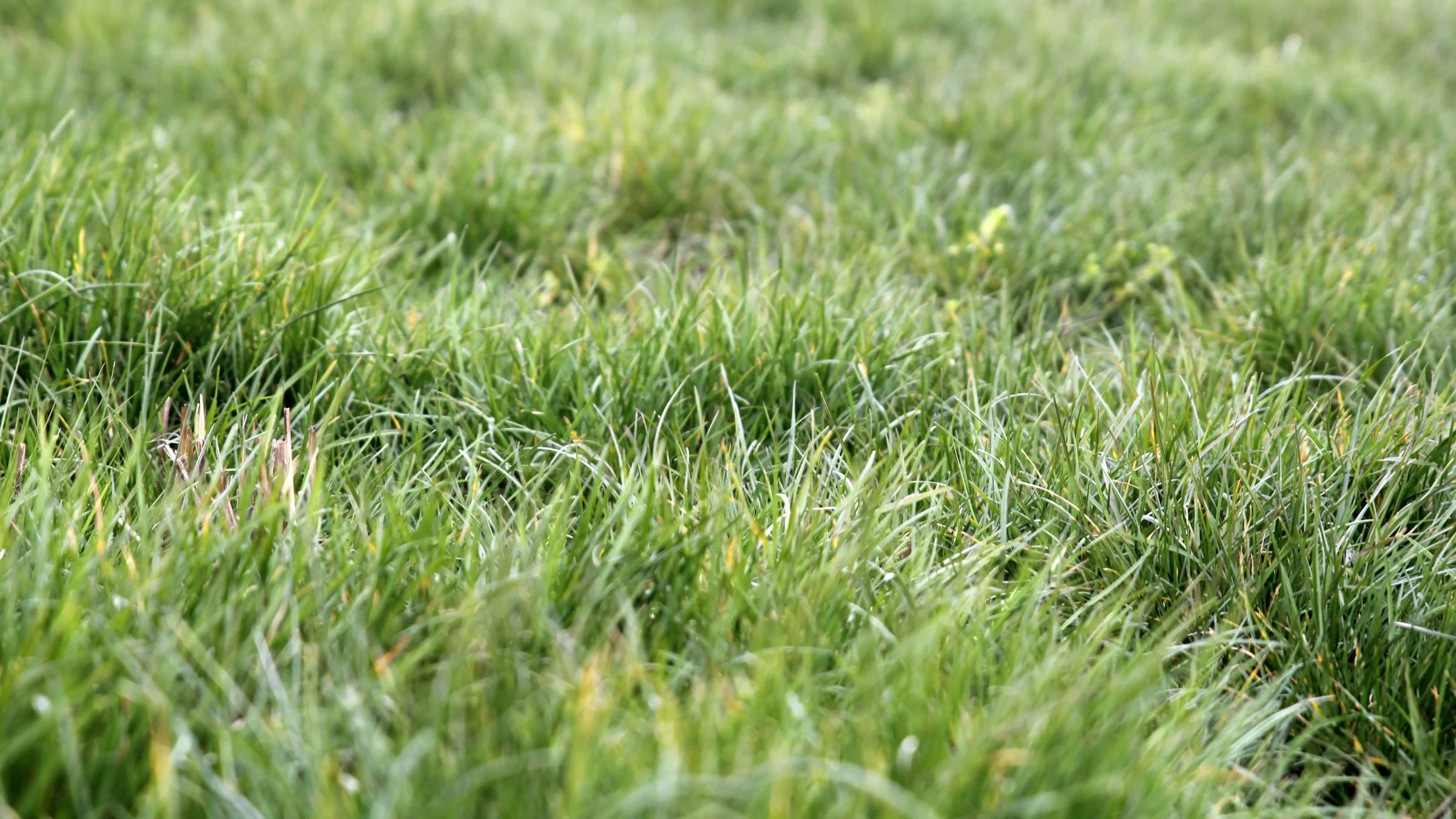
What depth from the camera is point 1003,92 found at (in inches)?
162

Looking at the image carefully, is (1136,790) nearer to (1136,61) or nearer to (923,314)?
(923,314)

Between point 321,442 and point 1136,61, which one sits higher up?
point 1136,61

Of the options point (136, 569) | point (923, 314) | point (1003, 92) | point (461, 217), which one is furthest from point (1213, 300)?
point (136, 569)

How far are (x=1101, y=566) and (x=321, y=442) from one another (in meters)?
1.32

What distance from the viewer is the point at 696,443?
222 centimetres

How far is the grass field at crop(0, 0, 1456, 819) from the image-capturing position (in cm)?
128

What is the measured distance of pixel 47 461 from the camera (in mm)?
1601

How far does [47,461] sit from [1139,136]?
3.43 metres

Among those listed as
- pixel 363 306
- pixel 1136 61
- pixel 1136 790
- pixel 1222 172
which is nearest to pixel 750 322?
pixel 363 306

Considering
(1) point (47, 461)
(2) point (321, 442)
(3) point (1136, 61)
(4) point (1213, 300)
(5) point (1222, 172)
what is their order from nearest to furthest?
(1) point (47, 461) < (2) point (321, 442) < (4) point (1213, 300) < (5) point (1222, 172) < (3) point (1136, 61)

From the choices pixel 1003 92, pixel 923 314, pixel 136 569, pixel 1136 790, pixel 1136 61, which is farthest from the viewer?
pixel 1136 61

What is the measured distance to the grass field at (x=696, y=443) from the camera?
1.28 meters

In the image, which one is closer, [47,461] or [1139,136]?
[47,461]

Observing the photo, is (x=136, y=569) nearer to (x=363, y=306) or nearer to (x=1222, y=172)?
(x=363, y=306)
